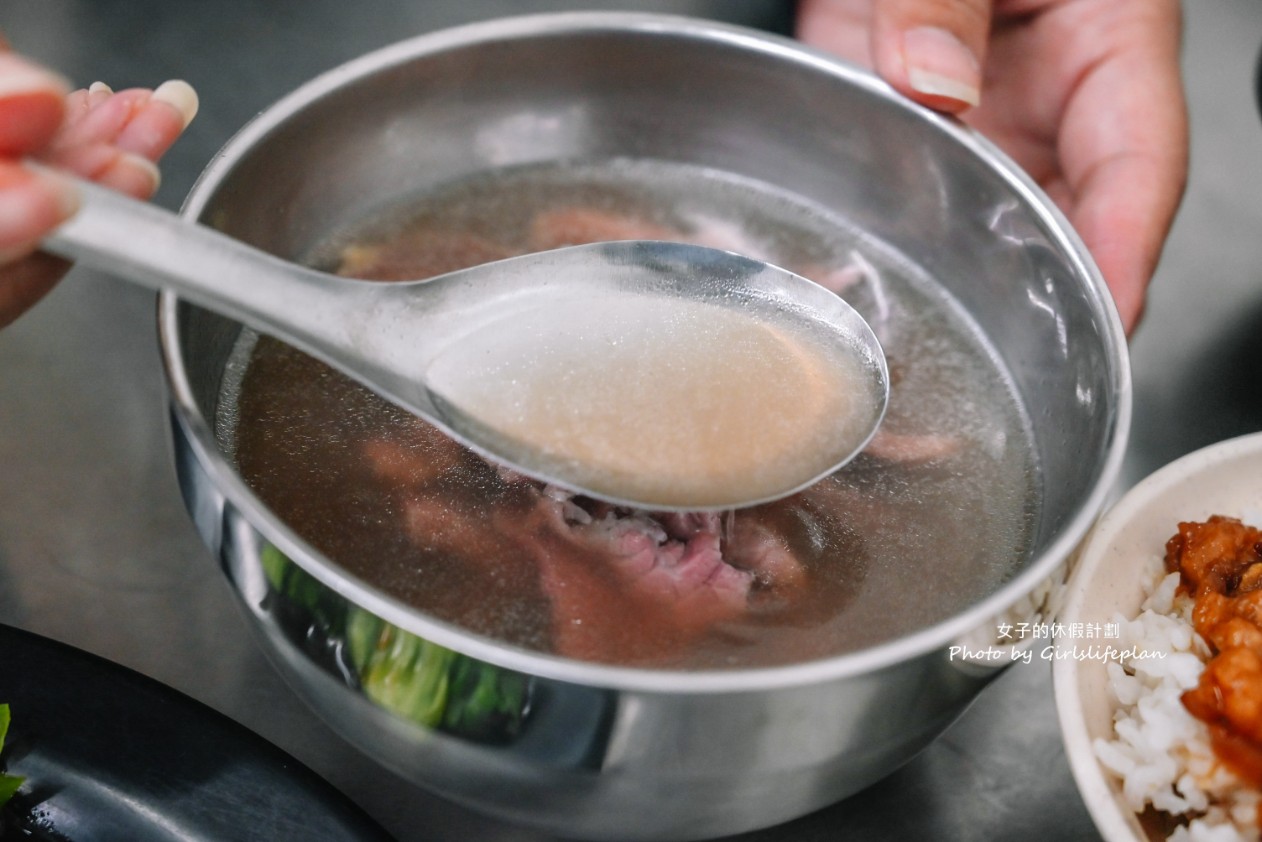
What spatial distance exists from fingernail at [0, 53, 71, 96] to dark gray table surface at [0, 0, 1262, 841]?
51 centimetres

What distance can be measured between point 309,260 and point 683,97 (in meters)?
0.41

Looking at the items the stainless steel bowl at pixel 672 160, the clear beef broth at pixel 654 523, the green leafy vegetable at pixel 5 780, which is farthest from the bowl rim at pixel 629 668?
the green leafy vegetable at pixel 5 780

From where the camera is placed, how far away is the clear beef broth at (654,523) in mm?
789

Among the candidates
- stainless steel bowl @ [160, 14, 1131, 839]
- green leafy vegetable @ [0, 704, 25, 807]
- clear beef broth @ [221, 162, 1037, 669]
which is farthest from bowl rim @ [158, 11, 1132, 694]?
green leafy vegetable @ [0, 704, 25, 807]

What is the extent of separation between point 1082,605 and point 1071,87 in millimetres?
827

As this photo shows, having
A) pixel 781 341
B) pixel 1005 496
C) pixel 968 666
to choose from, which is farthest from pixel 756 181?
pixel 968 666

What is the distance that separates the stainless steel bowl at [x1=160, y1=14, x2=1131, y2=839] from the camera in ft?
2.02

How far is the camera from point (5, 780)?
0.74 m

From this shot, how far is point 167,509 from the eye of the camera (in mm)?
1063

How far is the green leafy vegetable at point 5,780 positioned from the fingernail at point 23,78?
406 millimetres

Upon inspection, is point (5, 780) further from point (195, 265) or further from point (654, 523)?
point (654, 523)

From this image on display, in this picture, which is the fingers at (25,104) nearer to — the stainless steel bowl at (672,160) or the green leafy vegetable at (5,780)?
the stainless steel bowl at (672,160)

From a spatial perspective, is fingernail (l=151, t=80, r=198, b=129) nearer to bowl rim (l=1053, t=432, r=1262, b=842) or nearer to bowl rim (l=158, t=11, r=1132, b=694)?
bowl rim (l=158, t=11, r=1132, b=694)

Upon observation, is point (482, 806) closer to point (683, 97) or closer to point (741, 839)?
point (741, 839)
